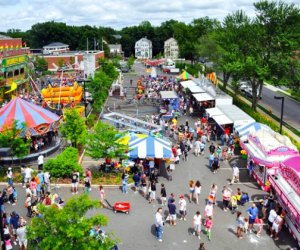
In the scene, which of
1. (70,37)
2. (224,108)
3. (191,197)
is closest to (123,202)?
(191,197)

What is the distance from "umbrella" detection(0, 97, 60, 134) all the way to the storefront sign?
72.5 ft

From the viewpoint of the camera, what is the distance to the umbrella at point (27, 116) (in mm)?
25297

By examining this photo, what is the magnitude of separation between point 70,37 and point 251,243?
403 feet

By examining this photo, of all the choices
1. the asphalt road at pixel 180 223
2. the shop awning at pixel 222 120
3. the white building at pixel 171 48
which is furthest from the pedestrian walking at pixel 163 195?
the white building at pixel 171 48

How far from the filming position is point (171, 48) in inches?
5108

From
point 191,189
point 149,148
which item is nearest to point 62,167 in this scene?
point 149,148

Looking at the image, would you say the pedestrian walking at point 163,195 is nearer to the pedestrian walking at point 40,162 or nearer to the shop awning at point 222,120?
the pedestrian walking at point 40,162

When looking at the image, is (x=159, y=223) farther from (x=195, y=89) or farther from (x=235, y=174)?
(x=195, y=89)

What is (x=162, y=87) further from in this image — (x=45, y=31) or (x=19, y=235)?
(x=45, y=31)

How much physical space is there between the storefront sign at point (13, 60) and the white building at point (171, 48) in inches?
3036

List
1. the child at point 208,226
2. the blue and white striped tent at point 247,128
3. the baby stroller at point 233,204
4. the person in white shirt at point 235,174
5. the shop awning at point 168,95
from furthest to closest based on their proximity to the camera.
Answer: the shop awning at point 168,95 → the blue and white striped tent at point 247,128 → the person in white shirt at point 235,174 → the baby stroller at point 233,204 → the child at point 208,226

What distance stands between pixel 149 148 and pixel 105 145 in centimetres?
252

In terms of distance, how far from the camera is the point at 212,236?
1573 cm

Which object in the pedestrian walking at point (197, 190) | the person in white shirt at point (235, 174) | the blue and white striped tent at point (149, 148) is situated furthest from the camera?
the blue and white striped tent at point (149, 148)
